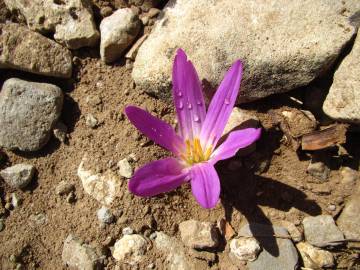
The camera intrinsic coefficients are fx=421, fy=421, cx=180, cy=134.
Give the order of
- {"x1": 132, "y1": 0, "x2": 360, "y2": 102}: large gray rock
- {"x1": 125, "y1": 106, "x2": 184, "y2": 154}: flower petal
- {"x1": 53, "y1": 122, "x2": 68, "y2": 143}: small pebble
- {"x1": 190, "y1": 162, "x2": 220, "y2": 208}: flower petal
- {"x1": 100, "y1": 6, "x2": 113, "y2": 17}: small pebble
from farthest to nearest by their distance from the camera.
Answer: {"x1": 100, "y1": 6, "x2": 113, "y2": 17}: small pebble → {"x1": 53, "y1": 122, "x2": 68, "y2": 143}: small pebble → {"x1": 132, "y1": 0, "x2": 360, "y2": 102}: large gray rock → {"x1": 125, "y1": 106, "x2": 184, "y2": 154}: flower petal → {"x1": 190, "y1": 162, "x2": 220, "y2": 208}: flower petal

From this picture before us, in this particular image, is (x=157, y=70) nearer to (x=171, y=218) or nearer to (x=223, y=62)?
(x=223, y=62)

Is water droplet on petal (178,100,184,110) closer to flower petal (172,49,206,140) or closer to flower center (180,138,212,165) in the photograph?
flower petal (172,49,206,140)

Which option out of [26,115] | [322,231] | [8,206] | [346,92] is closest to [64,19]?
[26,115]

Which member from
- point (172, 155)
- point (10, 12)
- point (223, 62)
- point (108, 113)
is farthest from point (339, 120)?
point (10, 12)

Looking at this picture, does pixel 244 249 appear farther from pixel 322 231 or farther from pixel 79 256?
pixel 79 256

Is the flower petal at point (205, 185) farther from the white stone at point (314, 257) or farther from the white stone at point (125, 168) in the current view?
the white stone at point (314, 257)

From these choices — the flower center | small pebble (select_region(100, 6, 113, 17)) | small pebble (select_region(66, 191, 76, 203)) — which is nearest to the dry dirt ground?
small pebble (select_region(66, 191, 76, 203))
